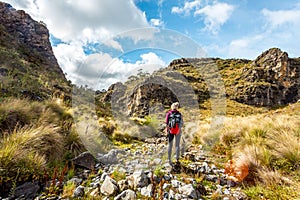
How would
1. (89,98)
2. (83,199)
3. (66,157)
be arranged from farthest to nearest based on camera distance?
(89,98), (66,157), (83,199)

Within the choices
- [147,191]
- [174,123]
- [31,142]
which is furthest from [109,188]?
[174,123]

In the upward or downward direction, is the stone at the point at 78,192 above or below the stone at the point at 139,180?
below

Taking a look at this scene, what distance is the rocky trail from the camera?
347 centimetres

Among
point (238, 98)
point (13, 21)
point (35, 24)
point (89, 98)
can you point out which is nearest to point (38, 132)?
point (89, 98)

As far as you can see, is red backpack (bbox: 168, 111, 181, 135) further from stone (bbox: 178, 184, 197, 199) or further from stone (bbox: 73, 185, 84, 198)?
stone (bbox: 73, 185, 84, 198)

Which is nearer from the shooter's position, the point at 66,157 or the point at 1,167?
the point at 1,167

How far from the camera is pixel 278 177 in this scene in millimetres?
3793

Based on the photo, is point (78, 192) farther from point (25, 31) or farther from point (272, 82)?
point (272, 82)

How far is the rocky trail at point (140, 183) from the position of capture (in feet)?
11.4

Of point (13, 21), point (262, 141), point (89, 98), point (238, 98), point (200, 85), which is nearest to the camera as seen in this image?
point (262, 141)

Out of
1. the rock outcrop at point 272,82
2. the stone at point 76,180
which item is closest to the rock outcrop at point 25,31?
the stone at point 76,180

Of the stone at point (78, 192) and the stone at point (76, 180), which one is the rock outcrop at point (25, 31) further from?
the stone at point (78, 192)

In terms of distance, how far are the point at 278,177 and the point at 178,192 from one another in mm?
1923

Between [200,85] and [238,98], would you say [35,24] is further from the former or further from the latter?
[238,98]
